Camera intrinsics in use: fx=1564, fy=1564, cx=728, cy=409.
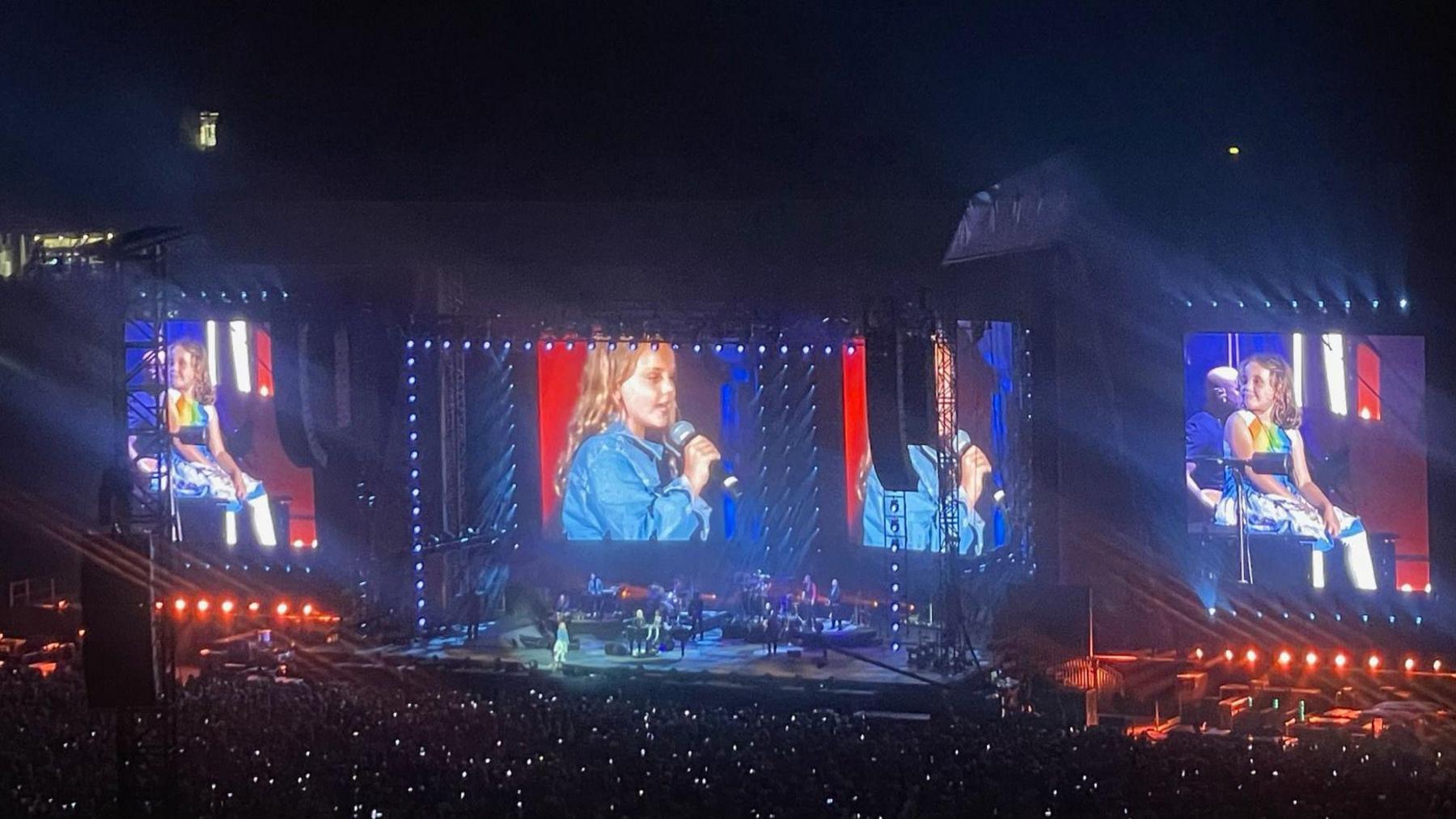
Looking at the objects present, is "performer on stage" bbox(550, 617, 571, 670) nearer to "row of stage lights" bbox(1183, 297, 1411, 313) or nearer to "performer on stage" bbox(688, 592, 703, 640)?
"performer on stage" bbox(688, 592, 703, 640)

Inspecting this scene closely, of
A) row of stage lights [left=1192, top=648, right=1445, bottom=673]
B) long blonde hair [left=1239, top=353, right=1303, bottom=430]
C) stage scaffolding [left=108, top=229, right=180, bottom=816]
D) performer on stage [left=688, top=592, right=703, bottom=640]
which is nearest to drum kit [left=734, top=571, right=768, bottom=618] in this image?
performer on stage [left=688, top=592, right=703, bottom=640]

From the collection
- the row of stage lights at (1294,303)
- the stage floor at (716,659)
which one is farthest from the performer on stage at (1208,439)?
the stage floor at (716,659)

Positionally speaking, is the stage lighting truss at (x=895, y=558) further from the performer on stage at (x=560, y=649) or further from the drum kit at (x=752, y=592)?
the performer on stage at (x=560, y=649)

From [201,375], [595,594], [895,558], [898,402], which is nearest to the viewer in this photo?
[898,402]

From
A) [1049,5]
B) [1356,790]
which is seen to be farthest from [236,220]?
[1356,790]

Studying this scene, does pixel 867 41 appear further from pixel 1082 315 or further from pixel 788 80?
pixel 1082 315

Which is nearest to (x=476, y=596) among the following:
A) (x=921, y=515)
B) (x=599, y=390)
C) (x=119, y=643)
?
(x=599, y=390)

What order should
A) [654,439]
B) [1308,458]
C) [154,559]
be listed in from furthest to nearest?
[654,439], [1308,458], [154,559]

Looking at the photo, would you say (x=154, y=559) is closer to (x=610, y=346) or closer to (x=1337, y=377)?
(x=610, y=346)
